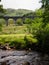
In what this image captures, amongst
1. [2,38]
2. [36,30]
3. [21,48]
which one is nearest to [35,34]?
[36,30]

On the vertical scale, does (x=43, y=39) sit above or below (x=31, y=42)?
above

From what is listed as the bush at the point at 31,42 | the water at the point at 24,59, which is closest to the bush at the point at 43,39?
the bush at the point at 31,42

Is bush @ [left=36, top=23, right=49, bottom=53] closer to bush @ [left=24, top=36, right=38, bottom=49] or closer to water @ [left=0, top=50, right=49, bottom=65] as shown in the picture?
bush @ [left=24, top=36, right=38, bottom=49]

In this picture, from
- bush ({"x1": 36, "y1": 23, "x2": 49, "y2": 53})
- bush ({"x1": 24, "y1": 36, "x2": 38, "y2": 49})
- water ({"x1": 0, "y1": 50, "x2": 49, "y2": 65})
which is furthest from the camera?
bush ({"x1": 24, "y1": 36, "x2": 38, "y2": 49})

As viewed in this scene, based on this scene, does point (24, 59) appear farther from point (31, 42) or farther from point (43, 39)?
point (31, 42)

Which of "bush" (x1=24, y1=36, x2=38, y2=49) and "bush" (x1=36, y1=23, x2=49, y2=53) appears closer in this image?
"bush" (x1=36, y1=23, x2=49, y2=53)

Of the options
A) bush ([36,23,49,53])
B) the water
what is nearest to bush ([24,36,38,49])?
bush ([36,23,49,53])

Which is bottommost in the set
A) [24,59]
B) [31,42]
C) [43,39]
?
[24,59]

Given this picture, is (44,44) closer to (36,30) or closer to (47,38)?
(47,38)

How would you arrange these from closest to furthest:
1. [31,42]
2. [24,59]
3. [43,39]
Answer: [24,59]
[43,39]
[31,42]

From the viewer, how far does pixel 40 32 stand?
101 ft

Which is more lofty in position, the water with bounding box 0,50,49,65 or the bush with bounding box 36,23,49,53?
the bush with bounding box 36,23,49,53

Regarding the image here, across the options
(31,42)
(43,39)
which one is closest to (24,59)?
(43,39)

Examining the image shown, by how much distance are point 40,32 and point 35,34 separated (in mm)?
1031
